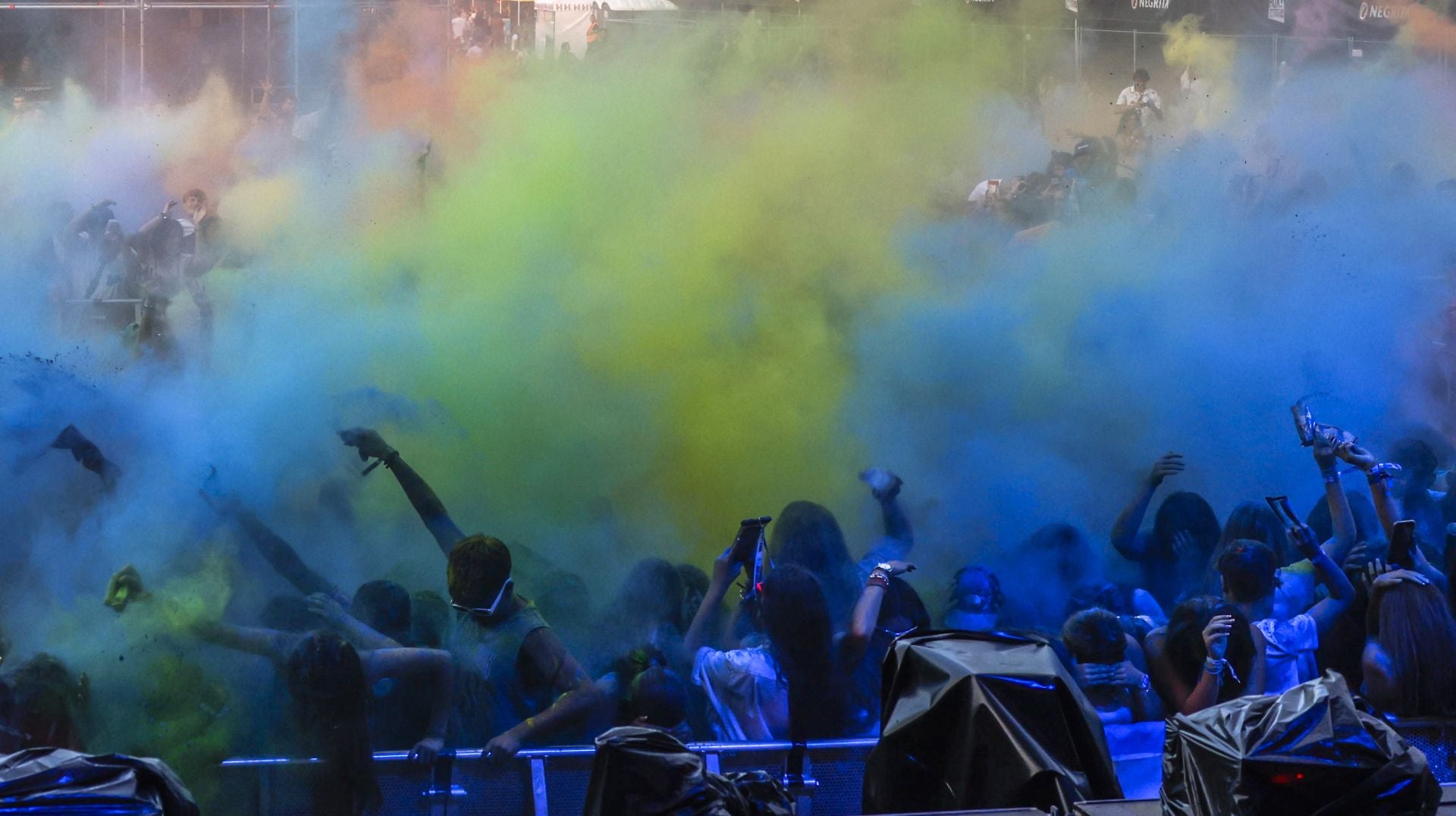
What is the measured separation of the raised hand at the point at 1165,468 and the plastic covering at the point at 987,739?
3097 millimetres

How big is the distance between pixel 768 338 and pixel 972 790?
3.00 meters

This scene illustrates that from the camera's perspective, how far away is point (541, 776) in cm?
355

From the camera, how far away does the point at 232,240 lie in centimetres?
452

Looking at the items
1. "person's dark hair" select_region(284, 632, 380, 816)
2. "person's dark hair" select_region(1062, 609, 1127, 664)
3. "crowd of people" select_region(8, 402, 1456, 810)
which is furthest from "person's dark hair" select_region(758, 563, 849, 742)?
"person's dark hair" select_region(284, 632, 380, 816)

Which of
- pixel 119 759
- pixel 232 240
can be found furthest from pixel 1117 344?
pixel 119 759

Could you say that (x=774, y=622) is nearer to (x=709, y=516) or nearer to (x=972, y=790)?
(x=709, y=516)

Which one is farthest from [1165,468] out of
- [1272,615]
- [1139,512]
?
[1272,615]

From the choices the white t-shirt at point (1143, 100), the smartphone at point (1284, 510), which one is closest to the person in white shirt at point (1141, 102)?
the white t-shirt at point (1143, 100)

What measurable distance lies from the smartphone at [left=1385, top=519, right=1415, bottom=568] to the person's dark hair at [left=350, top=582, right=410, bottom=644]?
315 cm

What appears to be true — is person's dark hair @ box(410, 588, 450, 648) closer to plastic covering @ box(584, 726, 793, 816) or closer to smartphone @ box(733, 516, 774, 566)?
smartphone @ box(733, 516, 774, 566)

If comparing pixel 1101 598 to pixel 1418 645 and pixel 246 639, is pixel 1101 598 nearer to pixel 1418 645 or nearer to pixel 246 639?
pixel 1418 645

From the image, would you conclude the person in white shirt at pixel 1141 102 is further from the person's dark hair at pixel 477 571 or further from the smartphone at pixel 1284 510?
the person's dark hair at pixel 477 571

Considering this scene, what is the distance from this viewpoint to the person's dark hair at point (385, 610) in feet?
12.9

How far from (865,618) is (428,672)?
1.34 m
